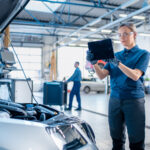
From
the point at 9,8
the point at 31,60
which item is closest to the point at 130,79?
the point at 9,8

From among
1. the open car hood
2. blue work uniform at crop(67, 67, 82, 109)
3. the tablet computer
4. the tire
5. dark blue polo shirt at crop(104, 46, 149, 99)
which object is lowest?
the tire

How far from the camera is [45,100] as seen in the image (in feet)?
24.9

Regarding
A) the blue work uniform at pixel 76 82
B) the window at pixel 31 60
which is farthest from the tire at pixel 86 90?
the blue work uniform at pixel 76 82

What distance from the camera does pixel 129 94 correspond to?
1.99 metres

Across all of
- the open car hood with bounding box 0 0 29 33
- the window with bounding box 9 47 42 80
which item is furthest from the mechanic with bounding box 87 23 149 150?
the window with bounding box 9 47 42 80

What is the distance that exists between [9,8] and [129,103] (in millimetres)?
1350

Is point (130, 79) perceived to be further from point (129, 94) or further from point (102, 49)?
point (102, 49)

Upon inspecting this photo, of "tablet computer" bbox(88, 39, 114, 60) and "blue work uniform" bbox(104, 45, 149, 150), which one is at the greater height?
"tablet computer" bbox(88, 39, 114, 60)

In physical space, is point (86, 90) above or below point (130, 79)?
below

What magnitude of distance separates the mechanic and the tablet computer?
46mm

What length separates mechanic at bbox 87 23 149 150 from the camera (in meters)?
1.97

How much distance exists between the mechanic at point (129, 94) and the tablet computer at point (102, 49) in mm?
46

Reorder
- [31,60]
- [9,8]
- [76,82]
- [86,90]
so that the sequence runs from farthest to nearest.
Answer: [31,60], [86,90], [76,82], [9,8]

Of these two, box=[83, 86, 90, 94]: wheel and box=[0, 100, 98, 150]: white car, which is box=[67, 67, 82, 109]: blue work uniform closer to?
box=[0, 100, 98, 150]: white car
